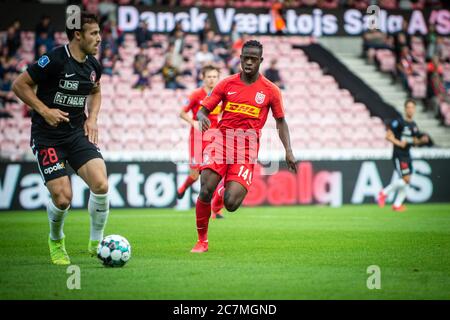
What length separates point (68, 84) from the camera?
928 cm

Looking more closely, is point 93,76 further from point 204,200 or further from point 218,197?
point 218,197

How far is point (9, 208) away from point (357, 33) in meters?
15.2

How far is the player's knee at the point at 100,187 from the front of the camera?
30.7 ft

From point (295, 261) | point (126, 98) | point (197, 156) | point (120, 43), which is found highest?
point (120, 43)

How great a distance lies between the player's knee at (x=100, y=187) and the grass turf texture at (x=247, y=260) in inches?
31.9

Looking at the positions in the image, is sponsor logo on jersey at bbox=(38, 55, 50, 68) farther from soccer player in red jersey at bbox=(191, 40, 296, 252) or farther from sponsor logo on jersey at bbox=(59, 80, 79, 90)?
soccer player in red jersey at bbox=(191, 40, 296, 252)

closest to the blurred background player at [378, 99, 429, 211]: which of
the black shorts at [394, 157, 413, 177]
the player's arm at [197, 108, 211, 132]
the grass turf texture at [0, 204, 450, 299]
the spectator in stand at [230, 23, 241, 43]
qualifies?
the black shorts at [394, 157, 413, 177]

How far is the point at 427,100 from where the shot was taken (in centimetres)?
2789

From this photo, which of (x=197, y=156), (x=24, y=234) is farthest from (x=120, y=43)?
(x=24, y=234)

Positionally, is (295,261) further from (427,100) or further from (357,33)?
(357,33)

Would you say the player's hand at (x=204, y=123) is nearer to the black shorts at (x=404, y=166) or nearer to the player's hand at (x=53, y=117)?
the player's hand at (x=53, y=117)

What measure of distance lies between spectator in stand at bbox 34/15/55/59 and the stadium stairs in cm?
998

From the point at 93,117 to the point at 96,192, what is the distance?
89cm

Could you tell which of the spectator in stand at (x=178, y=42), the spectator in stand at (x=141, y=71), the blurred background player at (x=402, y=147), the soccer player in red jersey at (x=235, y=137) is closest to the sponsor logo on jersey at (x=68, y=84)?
the soccer player in red jersey at (x=235, y=137)
